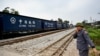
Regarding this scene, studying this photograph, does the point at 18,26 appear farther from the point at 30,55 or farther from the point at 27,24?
the point at 30,55

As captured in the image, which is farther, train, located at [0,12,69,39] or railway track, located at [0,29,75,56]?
train, located at [0,12,69,39]

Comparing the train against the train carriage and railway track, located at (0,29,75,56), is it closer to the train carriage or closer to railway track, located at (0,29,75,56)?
the train carriage

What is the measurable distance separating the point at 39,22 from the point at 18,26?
1273 cm

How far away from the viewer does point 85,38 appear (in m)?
6.51

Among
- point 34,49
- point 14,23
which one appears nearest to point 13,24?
point 14,23

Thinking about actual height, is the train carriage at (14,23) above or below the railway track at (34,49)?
above

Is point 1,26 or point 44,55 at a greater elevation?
point 1,26

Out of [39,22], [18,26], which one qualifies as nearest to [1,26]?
[18,26]

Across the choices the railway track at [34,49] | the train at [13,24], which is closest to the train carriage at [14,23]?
the train at [13,24]

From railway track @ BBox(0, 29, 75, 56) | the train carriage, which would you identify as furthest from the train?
railway track @ BBox(0, 29, 75, 56)

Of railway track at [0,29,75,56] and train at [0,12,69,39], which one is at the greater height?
train at [0,12,69,39]

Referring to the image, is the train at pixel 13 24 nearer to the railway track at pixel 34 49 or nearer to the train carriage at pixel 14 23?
the train carriage at pixel 14 23

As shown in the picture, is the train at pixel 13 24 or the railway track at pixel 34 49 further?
the train at pixel 13 24

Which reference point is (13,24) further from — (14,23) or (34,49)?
(34,49)
